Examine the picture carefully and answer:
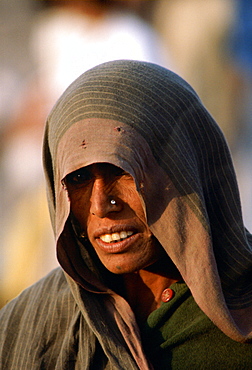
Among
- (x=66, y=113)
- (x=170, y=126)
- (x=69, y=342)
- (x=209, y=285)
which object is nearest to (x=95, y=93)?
(x=66, y=113)

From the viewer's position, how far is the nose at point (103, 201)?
7.40 feet

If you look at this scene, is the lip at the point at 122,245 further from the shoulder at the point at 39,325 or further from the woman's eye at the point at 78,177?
the shoulder at the point at 39,325

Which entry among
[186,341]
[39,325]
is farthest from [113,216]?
[39,325]

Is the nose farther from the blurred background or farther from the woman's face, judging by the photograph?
the blurred background

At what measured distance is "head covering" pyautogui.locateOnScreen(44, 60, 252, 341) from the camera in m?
2.18

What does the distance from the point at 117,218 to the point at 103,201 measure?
85mm

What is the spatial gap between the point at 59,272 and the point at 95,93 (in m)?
0.92

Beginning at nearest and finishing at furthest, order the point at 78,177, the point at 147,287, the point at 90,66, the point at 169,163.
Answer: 1. the point at 169,163
2. the point at 78,177
3. the point at 147,287
4. the point at 90,66

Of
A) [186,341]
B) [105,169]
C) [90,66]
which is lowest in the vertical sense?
[186,341]

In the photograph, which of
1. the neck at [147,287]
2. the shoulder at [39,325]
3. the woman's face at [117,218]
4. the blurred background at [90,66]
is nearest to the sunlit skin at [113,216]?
the woman's face at [117,218]

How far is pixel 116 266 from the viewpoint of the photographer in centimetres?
233

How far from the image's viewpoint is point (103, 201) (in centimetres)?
226

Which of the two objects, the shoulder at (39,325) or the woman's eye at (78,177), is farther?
the shoulder at (39,325)

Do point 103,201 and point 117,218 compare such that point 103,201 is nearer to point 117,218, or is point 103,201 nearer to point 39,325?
point 117,218
